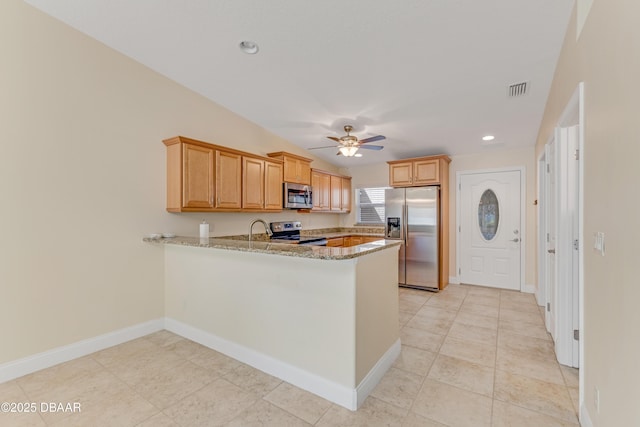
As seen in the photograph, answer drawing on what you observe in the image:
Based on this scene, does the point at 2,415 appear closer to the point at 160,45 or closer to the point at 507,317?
the point at 160,45

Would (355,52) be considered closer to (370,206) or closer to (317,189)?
(317,189)

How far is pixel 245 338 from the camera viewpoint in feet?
8.45

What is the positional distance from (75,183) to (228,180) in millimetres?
1555

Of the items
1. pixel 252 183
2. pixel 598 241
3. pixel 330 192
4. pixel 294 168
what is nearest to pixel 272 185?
pixel 252 183

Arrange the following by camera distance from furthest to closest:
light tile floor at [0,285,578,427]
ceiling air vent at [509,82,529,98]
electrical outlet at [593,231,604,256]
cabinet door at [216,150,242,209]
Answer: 1. cabinet door at [216,150,242,209]
2. ceiling air vent at [509,82,529,98]
3. light tile floor at [0,285,578,427]
4. electrical outlet at [593,231,604,256]

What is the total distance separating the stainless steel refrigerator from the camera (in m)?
4.89

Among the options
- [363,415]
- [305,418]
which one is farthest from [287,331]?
[363,415]

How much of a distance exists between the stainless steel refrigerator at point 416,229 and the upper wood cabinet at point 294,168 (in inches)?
62.6

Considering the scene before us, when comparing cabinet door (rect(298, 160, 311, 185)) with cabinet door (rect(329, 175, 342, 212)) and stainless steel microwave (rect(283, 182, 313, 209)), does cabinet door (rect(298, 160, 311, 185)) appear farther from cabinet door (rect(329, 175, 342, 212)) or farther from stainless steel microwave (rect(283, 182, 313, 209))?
cabinet door (rect(329, 175, 342, 212))

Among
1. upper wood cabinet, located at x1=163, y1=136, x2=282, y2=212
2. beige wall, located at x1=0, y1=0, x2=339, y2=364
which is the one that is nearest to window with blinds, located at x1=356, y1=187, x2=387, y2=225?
upper wood cabinet, located at x1=163, y1=136, x2=282, y2=212

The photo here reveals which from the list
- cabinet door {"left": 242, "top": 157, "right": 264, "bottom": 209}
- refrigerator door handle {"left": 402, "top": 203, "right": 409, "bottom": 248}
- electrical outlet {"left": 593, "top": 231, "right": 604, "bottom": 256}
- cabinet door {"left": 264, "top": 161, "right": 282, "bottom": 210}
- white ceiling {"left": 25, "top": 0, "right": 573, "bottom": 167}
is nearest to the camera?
electrical outlet {"left": 593, "top": 231, "right": 604, "bottom": 256}

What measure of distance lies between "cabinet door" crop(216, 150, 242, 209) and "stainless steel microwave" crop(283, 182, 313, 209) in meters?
0.97

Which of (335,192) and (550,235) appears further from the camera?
(335,192)

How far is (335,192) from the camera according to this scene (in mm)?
6023
